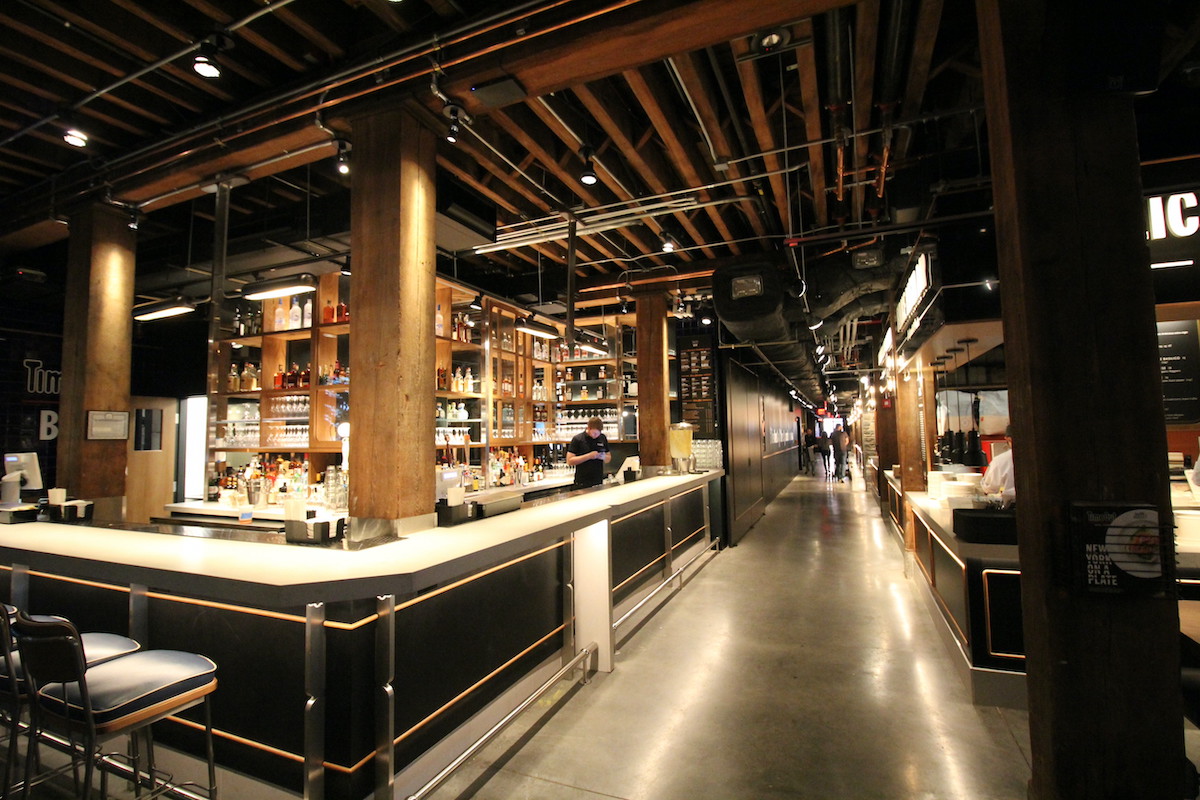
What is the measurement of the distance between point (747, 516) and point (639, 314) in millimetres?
3863

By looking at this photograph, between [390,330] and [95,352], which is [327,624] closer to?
[390,330]

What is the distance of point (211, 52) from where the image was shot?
9.29ft

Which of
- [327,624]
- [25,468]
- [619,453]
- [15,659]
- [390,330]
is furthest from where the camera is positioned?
[619,453]

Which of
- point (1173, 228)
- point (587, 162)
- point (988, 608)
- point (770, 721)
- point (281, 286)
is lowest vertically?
point (770, 721)

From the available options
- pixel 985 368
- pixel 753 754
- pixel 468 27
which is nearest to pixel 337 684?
pixel 753 754

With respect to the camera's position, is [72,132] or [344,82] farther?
[72,132]

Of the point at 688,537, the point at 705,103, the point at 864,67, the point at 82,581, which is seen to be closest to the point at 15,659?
the point at 82,581

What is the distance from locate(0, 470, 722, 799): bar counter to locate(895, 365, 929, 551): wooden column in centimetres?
526

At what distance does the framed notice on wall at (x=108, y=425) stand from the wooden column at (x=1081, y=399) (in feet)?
19.4

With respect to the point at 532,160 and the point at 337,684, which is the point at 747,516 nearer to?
the point at 532,160

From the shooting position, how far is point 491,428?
6.12 m

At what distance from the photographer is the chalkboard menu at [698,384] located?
820 cm

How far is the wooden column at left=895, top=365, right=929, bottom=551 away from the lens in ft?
22.5

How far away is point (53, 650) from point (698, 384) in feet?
24.2
